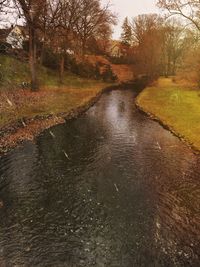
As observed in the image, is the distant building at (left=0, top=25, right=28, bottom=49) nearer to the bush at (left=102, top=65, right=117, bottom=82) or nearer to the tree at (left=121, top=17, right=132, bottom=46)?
the bush at (left=102, top=65, right=117, bottom=82)

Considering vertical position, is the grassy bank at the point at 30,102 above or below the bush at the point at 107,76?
below

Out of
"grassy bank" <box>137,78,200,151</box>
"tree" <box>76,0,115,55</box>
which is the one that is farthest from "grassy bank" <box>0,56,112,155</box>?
"tree" <box>76,0,115,55</box>

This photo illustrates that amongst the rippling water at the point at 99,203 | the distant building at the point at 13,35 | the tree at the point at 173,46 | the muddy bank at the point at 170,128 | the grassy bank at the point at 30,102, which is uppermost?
the tree at the point at 173,46

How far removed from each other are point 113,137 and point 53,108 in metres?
9.42

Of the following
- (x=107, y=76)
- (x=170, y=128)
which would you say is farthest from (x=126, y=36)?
(x=170, y=128)

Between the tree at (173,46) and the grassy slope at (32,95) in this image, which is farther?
the tree at (173,46)

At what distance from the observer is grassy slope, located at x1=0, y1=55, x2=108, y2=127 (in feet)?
94.9

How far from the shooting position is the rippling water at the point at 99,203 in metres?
11.4

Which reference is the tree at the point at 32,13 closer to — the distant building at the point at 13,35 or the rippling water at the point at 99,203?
the distant building at the point at 13,35

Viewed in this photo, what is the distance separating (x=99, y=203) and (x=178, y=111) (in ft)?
74.2

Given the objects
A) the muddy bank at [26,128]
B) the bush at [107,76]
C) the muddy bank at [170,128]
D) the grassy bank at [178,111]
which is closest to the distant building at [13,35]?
the muddy bank at [26,128]

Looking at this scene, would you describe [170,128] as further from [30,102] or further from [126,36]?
[126,36]

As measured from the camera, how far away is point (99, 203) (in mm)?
14852

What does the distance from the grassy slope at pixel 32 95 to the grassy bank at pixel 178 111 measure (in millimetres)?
8504
